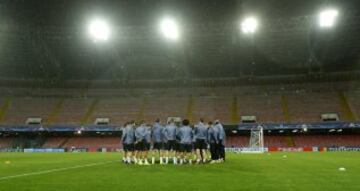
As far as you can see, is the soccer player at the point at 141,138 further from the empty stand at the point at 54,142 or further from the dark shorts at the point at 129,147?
the empty stand at the point at 54,142

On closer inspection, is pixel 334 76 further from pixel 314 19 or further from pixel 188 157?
pixel 188 157

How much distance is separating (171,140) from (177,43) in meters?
39.2

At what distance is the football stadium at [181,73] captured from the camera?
1855 inches

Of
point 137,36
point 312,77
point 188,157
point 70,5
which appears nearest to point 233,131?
point 312,77

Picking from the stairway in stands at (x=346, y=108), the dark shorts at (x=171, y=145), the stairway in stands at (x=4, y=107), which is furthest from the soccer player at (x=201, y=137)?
the stairway in stands at (x=4, y=107)

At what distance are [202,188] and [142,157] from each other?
12174mm

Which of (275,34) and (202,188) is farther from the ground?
(275,34)

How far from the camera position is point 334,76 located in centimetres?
6800

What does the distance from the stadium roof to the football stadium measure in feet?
0.54

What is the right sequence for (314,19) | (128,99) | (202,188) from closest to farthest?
1. (202,188)
2. (314,19)
3. (128,99)

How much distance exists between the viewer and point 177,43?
197 ft

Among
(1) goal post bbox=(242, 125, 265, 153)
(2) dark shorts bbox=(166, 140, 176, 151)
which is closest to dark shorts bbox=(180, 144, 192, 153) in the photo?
(2) dark shorts bbox=(166, 140, 176, 151)

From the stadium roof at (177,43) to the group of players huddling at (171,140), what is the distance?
23.2 metres

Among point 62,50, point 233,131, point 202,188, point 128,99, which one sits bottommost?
point 202,188
